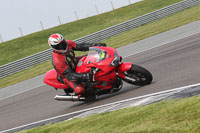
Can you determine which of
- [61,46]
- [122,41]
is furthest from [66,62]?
[122,41]

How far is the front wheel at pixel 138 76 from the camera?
878cm

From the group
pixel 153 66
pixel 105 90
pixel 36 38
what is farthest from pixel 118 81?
pixel 36 38

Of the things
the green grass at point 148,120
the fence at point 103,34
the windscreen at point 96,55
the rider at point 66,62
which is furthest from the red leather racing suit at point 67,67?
the fence at point 103,34

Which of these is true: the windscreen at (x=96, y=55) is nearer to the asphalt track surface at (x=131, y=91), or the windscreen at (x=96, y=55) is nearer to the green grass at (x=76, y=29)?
the asphalt track surface at (x=131, y=91)

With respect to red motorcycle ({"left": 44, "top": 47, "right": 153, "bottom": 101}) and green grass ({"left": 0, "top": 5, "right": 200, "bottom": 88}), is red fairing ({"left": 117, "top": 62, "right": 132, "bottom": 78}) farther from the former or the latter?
green grass ({"left": 0, "top": 5, "right": 200, "bottom": 88})

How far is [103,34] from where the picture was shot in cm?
2839

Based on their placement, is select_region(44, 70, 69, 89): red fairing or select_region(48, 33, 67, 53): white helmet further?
select_region(44, 70, 69, 89): red fairing

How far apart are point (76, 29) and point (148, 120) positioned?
34577mm

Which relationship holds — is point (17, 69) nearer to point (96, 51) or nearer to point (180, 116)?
point (96, 51)

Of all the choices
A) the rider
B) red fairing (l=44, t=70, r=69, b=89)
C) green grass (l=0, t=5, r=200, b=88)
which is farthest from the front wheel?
green grass (l=0, t=5, r=200, b=88)

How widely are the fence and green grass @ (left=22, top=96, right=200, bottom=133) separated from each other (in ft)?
61.5

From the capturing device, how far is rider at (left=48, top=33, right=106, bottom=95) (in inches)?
358

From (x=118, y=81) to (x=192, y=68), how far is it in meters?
1.73

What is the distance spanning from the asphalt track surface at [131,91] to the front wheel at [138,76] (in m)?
0.16
